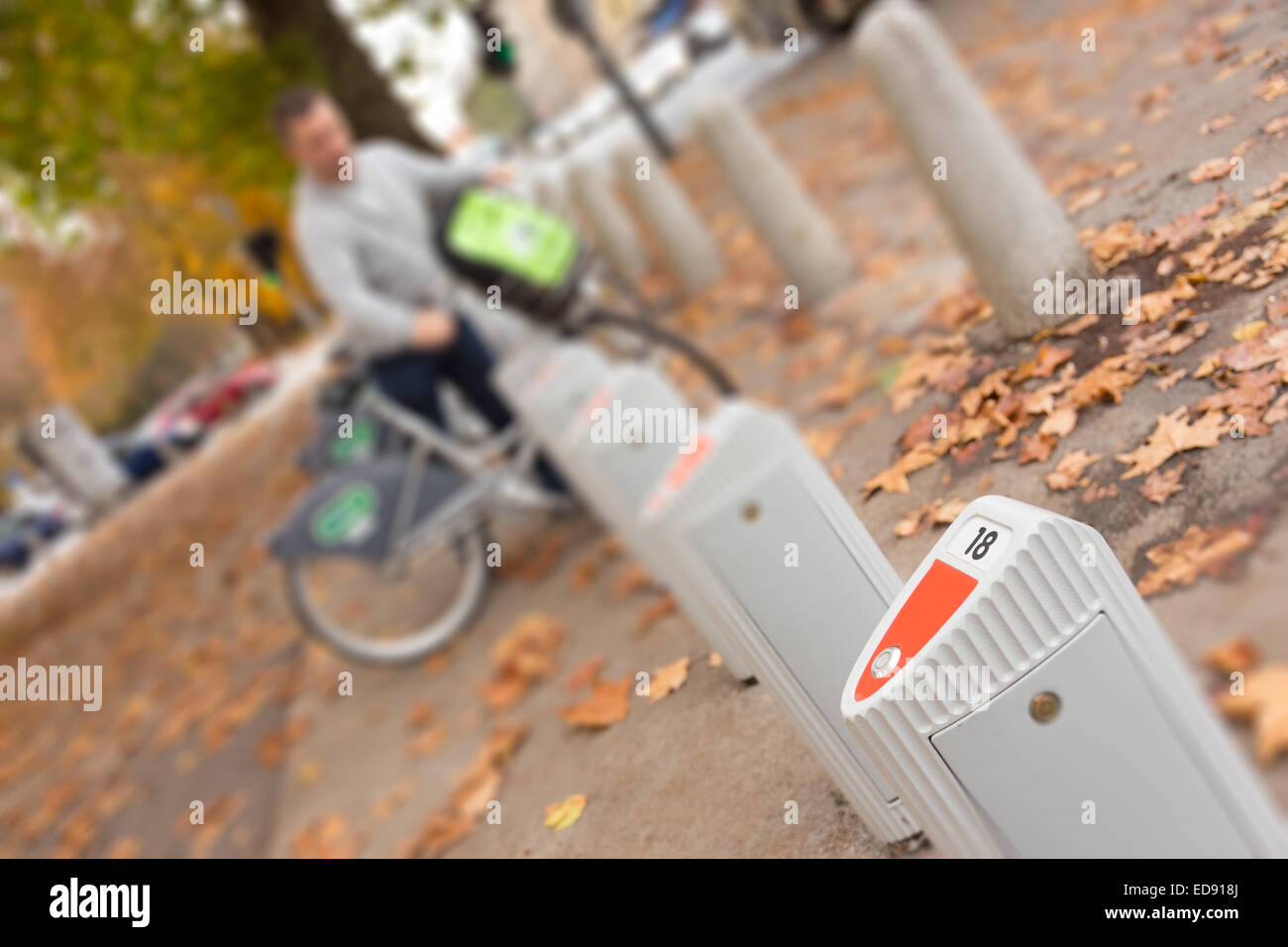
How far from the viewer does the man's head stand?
5207 mm

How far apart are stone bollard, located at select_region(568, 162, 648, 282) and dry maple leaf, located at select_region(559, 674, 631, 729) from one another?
6.82m

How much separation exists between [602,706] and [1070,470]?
6.26ft

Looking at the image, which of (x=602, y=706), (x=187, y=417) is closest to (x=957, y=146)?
(x=602, y=706)

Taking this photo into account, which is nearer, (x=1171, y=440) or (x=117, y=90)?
(x=1171, y=440)

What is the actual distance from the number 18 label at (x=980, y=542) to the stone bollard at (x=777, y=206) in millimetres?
5501

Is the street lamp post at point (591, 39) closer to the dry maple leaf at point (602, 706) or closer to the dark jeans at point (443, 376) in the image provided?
the dark jeans at point (443, 376)

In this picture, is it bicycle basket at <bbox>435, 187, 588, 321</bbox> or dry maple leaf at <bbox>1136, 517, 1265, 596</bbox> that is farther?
bicycle basket at <bbox>435, 187, 588, 321</bbox>

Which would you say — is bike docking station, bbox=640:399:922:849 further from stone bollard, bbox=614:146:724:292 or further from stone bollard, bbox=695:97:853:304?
stone bollard, bbox=614:146:724:292

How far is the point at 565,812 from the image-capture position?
317 cm

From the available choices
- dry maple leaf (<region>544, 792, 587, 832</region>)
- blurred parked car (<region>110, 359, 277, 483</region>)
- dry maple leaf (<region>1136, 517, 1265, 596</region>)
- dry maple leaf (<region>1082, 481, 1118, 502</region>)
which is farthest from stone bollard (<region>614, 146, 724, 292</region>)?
blurred parked car (<region>110, 359, 277, 483</region>)

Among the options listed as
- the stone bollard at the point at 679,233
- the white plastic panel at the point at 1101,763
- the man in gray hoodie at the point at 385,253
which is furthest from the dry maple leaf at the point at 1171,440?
the stone bollard at the point at 679,233

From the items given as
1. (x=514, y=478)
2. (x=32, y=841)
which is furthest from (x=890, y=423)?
(x=32, y=841)

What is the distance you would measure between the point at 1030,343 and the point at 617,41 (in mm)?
36114

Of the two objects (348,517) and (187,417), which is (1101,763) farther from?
(187,417)
